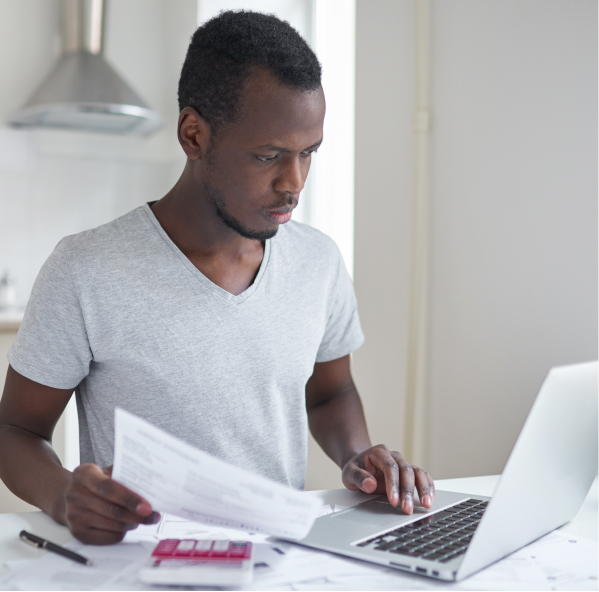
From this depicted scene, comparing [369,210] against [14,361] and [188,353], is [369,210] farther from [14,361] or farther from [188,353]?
[14,361]

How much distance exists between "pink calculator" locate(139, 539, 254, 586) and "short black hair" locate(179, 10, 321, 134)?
0.58 meters

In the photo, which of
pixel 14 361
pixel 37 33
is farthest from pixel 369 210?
pixel 37 33

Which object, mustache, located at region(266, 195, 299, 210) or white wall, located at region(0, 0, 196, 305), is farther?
white wall, located at region(0, 0, 196, 305)

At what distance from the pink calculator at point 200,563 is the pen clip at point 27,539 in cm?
13

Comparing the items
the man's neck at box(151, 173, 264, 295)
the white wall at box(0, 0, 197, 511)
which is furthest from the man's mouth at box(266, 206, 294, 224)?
the white wall at box(0, 0, 197, 511)

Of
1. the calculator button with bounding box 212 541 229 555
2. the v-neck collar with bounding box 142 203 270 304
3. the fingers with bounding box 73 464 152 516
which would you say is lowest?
the calculator button with bounding box 212 541 229 555

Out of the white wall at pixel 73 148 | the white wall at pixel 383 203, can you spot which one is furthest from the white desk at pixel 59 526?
the white wall at pixel 73 148

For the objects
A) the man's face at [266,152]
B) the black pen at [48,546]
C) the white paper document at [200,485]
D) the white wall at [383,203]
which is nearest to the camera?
the white paper document at [200,485]

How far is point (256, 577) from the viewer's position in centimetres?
61

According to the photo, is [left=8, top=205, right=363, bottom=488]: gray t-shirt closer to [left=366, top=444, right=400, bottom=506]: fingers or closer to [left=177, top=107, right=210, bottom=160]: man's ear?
[left=177, top=107, right=210, bottom=160]: man's ear

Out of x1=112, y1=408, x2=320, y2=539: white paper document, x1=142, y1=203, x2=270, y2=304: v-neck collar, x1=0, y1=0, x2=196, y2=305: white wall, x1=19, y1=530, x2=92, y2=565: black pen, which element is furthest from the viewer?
x1=0, y1=0, x2=196, y2=305: white wall

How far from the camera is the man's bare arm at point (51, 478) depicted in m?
0.66

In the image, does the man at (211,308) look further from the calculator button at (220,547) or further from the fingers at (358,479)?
the calculator button at (220,547)

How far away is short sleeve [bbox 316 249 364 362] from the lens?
1.25 m
